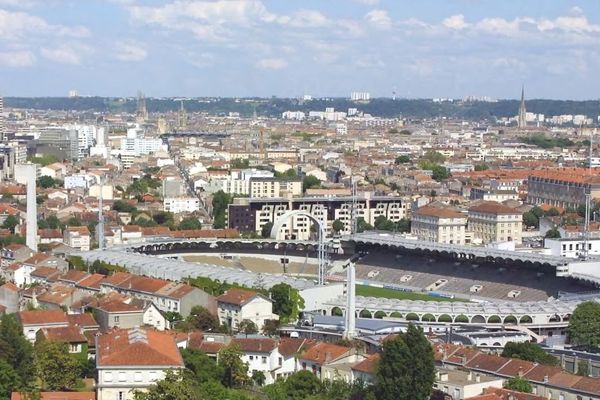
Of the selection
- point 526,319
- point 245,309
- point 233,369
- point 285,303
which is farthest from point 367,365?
point 526,319

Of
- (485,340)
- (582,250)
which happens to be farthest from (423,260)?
(485,340)

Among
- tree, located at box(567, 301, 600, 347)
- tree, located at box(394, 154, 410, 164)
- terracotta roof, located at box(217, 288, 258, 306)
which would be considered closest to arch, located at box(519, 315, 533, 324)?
tree, located at box(567, 301, 600, 347)

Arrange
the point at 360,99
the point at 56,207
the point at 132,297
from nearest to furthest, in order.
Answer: the point at 132,297, the point at 56,207, the point at 360,99

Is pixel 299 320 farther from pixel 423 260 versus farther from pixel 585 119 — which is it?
pixel 585 119

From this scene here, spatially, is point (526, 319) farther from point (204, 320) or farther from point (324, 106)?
point (324, 106)

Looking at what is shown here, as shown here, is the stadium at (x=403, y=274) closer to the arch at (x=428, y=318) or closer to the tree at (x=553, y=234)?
the arch at (x=428, y=318)

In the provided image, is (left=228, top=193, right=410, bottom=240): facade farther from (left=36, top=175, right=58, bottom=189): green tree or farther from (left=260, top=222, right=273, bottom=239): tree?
(left=36, top=175, right=58, bottom=189): green tree

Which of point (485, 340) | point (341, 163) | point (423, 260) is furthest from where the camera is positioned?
point (341, 163)

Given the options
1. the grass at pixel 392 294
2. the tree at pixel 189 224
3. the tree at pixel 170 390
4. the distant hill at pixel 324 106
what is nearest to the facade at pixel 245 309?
the grass at pixel 392 294
